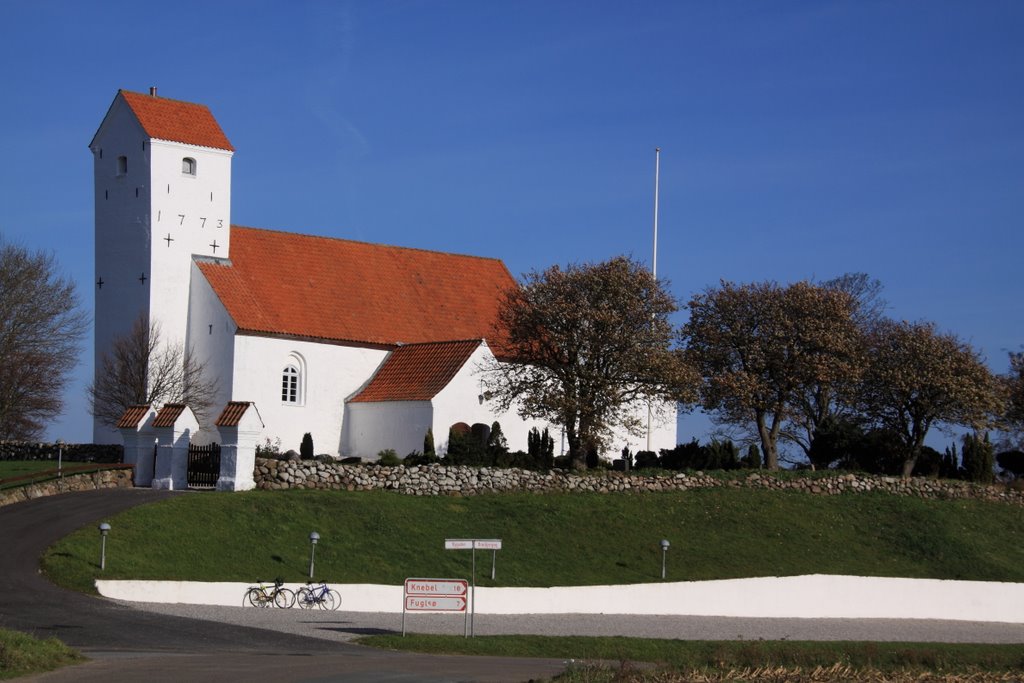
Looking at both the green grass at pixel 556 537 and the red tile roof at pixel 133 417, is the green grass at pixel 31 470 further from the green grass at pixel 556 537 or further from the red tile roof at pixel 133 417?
the green grass at pixel 556 537

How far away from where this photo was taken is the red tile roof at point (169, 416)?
38.5 meters

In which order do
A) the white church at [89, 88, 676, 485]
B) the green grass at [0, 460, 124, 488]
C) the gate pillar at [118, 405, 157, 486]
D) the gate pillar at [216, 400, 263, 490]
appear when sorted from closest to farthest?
the green grass at [0, 460, 124, 488] < the gate pillar at [216, 400, 263, 490] < the gate pillar at [118, 405, 157, 486] < the white church at [89, 88, 676, 485]

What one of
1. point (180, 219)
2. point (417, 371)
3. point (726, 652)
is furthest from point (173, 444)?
point (726, 652)

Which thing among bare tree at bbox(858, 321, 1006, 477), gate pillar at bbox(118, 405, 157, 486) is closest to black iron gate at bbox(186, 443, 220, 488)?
gate pillar at bbox(118, 405, 157, 486)

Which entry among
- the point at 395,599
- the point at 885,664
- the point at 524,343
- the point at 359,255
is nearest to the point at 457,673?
the point at 885,664

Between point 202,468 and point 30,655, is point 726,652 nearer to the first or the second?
point 30,655

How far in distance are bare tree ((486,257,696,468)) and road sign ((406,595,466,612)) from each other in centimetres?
1991

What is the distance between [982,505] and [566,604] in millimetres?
19950

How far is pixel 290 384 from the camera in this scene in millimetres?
50031

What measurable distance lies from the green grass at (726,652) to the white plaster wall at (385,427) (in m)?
22.4

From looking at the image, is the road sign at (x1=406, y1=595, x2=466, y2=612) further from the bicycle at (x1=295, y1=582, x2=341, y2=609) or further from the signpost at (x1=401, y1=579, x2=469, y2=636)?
the bicycle at (x1=295, y1=582, x2=341, y2=609)

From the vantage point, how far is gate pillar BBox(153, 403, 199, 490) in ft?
124

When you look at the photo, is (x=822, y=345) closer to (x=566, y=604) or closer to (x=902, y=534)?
(x=902, y=534)

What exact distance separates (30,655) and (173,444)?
19498 mm
